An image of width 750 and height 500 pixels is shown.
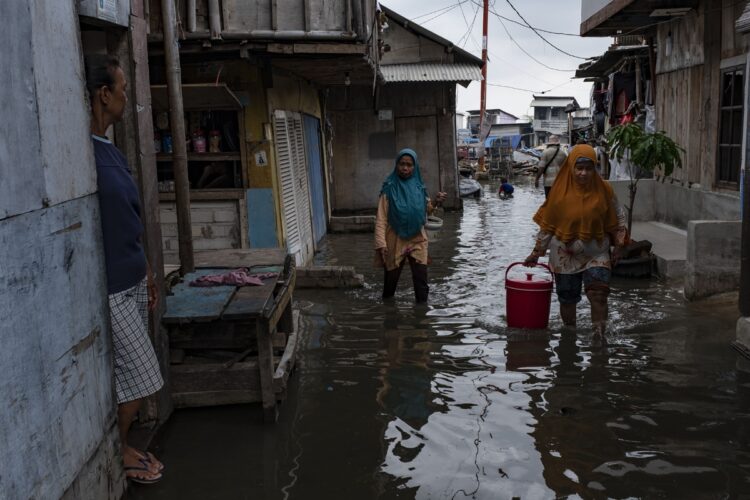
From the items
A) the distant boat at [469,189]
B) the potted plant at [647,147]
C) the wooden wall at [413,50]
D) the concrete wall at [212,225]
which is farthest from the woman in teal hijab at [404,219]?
the distant boat at [469,189]

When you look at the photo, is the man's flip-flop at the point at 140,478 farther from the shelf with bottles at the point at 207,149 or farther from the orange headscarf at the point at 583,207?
the shelf with bottles at the point at 207,149

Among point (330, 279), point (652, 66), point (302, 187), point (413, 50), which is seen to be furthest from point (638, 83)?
point (330, 279)

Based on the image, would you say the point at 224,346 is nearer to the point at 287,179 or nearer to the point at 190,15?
the point at 190,15

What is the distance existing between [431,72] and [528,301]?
12853 millimetres

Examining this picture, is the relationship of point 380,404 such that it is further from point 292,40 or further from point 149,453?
point 292,40

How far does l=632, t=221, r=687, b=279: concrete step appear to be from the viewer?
952cm

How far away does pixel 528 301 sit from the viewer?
6.84 meters

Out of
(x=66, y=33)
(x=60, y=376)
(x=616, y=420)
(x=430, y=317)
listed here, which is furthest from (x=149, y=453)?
(x=430, y=317)

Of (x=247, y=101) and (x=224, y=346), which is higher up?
(x=247, y=101)

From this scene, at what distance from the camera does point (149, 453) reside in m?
4.25

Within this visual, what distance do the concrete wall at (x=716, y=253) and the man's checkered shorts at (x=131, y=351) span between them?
646 cm

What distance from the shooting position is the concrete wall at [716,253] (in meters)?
8.15

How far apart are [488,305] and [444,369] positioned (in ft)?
8.45

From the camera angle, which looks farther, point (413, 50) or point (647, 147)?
point (413, 50)
